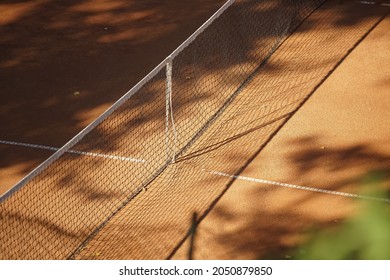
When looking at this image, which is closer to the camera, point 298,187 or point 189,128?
point 298,187

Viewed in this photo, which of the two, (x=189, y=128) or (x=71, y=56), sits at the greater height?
(x=189, y=128)

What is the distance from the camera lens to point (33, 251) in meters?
8.09

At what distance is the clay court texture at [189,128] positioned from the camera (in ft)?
27.5

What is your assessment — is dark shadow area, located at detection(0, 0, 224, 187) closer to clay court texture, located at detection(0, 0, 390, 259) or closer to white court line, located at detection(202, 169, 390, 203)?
clay court texture, located at detection(0, 0, 390, 259)

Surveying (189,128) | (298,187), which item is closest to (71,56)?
→ (189,128)

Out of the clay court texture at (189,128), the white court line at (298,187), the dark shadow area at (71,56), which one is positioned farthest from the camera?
the dark shadow area at (71,56)

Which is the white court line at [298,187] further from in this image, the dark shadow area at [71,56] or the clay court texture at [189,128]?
the dark shadow area at [71,56]

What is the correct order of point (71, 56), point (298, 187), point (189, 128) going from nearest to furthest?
point (298, 187)
point (189, 128)
point (71, 56)

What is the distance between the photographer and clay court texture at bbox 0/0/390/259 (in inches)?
330

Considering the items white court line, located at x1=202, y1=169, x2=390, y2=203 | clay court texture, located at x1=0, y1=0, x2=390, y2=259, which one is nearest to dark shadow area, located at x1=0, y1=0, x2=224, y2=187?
clay court texture, located at x1=0, y1=0, x2=390, y2=259

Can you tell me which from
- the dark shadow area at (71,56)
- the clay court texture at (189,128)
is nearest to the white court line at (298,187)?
the clay court texture at (189,128)

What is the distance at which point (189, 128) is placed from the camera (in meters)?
10.5

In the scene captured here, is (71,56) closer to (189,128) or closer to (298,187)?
(189,128)

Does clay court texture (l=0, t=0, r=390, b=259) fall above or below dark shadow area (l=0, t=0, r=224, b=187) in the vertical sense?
above
